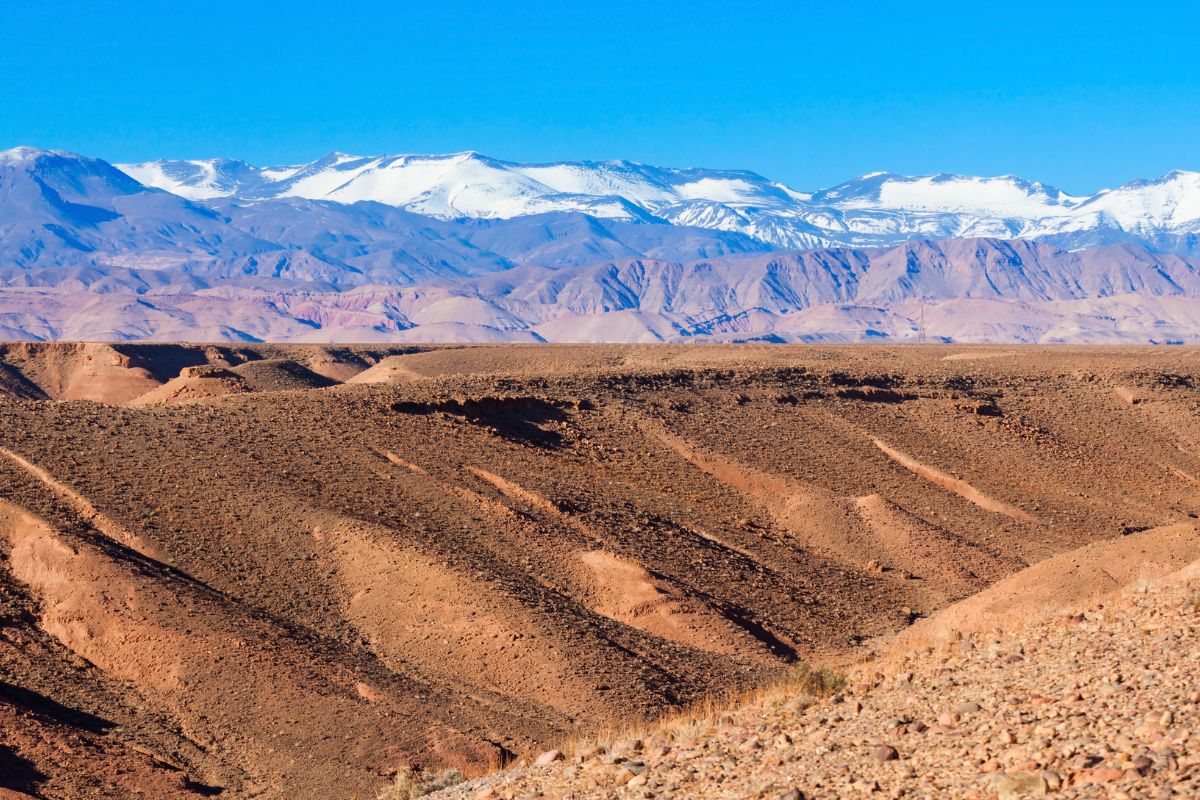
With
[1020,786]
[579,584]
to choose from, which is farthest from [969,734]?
[579,584]

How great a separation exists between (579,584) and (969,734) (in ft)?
60.8

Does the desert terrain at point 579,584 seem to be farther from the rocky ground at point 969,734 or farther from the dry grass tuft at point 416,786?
the dry grass tuft at point 416,786

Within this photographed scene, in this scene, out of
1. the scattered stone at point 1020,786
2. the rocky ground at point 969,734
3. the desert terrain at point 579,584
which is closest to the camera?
the scattered stone at point 1020,786

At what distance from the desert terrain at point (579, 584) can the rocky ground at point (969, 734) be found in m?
0.05

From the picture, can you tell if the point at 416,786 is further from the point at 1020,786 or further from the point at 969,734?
the point at 1020,786

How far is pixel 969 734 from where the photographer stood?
38.5 feet

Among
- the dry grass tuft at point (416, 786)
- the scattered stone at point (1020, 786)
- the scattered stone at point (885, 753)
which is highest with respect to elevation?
the scattered stone at point (1020, 786)

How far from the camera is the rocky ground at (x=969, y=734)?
34.1 feet

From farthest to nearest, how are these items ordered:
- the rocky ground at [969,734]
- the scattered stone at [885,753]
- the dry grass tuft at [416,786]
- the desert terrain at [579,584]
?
the dry grass tuft at [416,786] → the desert terrain at [579,584] → the scattered stone at [885,753] → the rocky ground at [969,734]

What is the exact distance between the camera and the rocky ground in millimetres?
10398

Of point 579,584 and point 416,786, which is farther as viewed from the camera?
point 579,584

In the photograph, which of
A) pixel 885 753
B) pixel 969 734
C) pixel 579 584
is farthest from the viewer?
pixel 579 584

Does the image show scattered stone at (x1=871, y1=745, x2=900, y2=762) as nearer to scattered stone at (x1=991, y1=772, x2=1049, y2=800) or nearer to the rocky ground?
the rocky ground

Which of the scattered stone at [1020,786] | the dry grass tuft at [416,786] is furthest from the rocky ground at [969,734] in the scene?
the dry grass tuft at [416,786]
